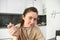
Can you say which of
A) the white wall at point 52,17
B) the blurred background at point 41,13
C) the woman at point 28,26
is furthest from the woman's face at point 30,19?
the white wall at point 52,17

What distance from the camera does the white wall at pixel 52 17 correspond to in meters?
1.29

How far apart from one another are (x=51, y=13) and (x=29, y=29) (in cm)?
91

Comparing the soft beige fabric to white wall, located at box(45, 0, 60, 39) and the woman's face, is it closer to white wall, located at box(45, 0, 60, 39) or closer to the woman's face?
the woman's face

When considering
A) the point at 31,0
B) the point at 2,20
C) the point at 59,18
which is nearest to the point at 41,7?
the point at 31,0

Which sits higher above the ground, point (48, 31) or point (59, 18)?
point (59, 18)

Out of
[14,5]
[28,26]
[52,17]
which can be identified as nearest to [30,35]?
[28,26]

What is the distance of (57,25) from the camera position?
1339 millimetres

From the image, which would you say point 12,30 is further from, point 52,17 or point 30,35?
point 52,17

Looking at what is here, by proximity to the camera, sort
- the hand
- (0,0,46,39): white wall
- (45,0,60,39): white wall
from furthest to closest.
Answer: (45,0,60,39): white wall < (0,0,46,39): white wall < the hand

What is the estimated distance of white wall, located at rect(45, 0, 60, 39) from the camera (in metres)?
1.29

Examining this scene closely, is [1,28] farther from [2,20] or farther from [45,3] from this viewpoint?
[45,3]

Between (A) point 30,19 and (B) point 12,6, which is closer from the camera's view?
(A) point 30,19

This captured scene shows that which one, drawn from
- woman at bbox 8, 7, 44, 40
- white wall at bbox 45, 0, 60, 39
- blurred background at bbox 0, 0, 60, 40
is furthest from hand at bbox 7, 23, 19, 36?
white wall at bbox 45, 0, 60, 39

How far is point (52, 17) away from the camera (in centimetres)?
130
